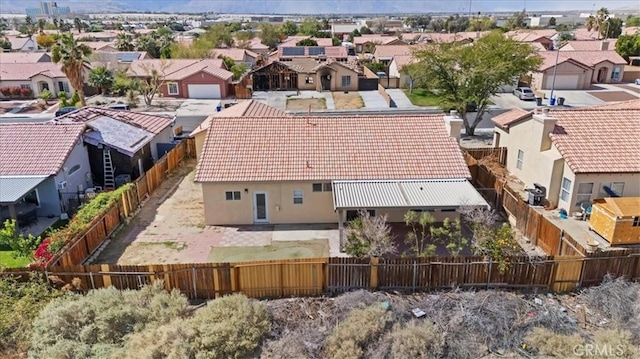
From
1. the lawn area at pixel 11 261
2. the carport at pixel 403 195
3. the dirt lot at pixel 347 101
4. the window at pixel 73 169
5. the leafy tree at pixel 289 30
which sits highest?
the leafy tree at pixel 289 30

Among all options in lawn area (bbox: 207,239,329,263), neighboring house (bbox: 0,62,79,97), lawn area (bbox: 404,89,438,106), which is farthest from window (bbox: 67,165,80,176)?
neighboring house (bbox: 0,62,79,97)

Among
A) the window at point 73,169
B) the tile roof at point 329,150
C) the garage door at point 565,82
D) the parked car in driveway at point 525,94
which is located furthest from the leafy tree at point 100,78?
the garage door at point 565,82

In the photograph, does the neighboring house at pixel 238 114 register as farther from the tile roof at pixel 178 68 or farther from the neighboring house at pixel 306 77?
the neighboring house at pixel 306 77

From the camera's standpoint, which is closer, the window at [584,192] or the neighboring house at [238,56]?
the window at [584,192]

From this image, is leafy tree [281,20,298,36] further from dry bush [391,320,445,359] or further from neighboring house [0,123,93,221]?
dry bush [391,320,445,359]

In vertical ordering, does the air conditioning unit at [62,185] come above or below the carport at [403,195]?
below

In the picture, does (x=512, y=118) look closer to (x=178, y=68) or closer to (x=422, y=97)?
(x=422, y=97)
